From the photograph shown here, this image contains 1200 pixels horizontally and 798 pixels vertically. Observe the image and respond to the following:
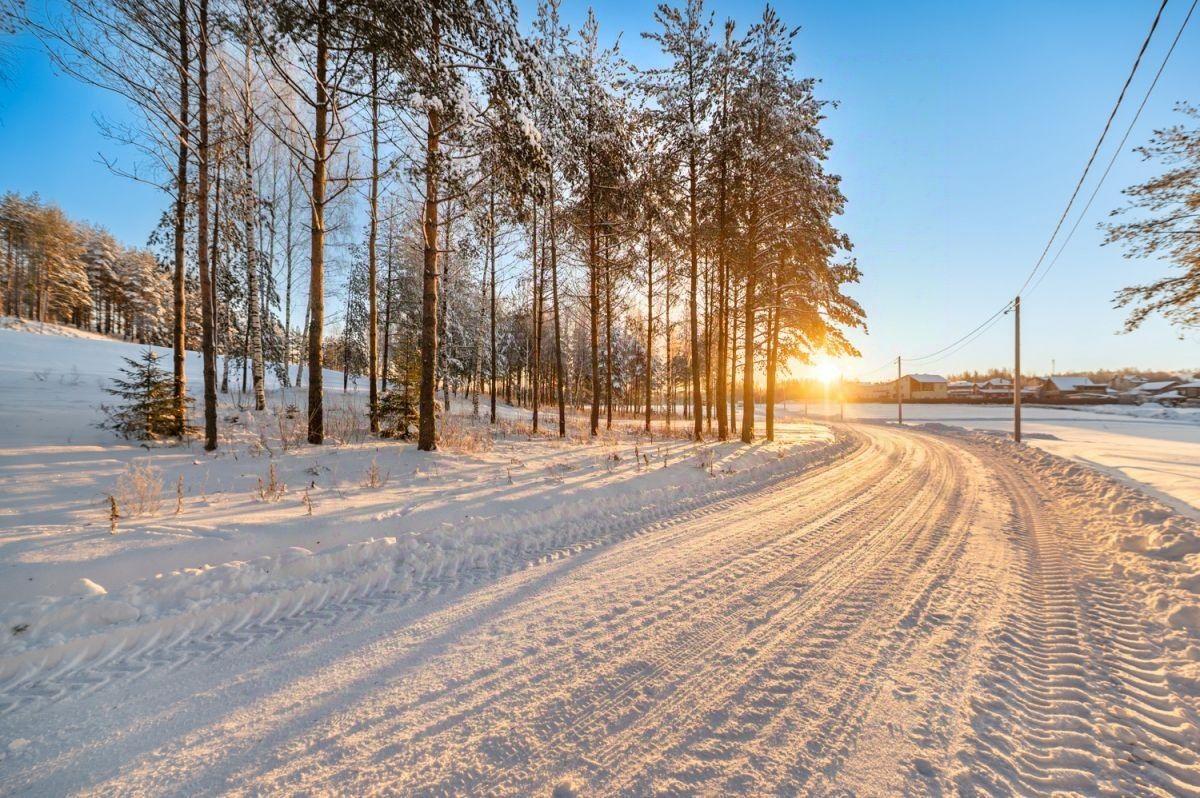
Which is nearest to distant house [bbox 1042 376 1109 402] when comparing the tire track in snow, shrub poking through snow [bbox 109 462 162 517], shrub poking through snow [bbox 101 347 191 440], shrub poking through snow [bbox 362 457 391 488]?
the tire track in snow

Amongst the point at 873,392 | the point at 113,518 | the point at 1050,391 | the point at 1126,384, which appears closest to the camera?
the point at 113,518

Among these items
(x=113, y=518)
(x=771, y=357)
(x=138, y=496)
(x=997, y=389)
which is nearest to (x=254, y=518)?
(x=113, y=518)

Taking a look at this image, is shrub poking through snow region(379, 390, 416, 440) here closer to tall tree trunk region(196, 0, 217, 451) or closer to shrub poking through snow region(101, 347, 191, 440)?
tall tree trunk region(196, 0, 217, 451)

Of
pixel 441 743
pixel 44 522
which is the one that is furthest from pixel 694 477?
pixel 44 522

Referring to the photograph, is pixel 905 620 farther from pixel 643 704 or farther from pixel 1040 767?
pixel 643 704

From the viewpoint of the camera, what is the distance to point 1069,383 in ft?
205

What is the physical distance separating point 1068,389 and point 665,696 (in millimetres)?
86602

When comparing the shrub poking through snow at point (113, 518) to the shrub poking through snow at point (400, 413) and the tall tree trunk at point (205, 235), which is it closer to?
the tall tree trunk at point (205, 235)

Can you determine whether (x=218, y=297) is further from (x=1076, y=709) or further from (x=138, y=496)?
(x=1076, y=709)

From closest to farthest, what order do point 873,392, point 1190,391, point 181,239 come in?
point 181,239 < point 1190,391 < point 873,392

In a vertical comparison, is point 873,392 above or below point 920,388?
below

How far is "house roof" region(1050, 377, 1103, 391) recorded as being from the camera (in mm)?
60188

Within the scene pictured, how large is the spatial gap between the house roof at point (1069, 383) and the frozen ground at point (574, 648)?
261ft

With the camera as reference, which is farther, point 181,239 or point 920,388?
point 920,388
